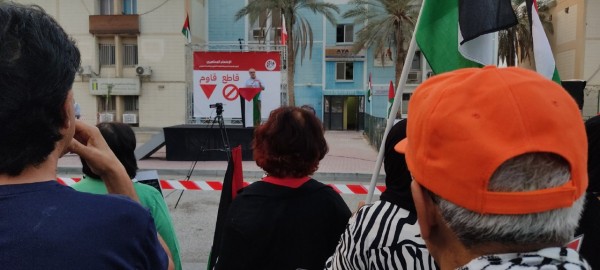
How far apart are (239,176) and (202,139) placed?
11.2 metres

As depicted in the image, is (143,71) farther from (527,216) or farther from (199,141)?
(527,216)

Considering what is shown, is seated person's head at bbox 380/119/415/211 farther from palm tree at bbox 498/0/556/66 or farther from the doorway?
the doorway

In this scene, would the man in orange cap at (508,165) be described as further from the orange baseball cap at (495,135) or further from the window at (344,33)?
the window at (344,33)

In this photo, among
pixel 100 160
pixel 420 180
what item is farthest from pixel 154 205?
pixel 420 180

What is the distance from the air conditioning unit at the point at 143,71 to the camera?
29.5m

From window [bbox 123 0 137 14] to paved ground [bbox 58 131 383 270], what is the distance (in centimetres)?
1846

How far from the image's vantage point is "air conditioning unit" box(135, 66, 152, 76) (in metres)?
29.5

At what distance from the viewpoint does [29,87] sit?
1.00 metres

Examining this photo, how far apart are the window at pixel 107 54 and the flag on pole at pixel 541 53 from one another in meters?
31.8

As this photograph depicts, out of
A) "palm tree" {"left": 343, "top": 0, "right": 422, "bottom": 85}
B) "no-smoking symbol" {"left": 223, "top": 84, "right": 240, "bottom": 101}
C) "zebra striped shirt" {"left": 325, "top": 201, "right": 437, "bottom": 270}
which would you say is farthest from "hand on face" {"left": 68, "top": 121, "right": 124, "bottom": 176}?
"palm tree" {"left": 343, "top": 0, "right": 422, "bottom": 85}

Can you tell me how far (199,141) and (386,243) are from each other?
12.6m

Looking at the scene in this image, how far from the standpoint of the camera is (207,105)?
54.3ft

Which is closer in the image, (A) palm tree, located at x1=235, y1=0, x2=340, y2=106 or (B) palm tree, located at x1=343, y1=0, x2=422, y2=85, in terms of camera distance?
(B) palm tree, located at x1=343, y1=0, x2=422, y2=85

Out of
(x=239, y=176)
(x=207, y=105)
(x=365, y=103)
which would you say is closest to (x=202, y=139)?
(x=207, y=105)
